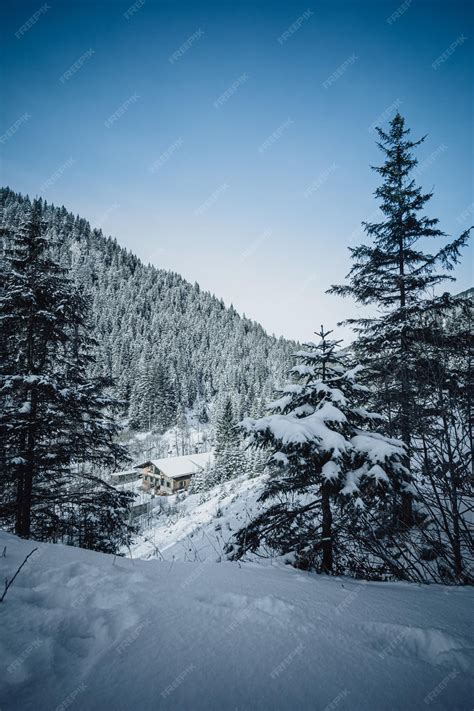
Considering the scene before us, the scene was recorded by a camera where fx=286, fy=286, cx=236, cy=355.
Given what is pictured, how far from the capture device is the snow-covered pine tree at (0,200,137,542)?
6.95 metres

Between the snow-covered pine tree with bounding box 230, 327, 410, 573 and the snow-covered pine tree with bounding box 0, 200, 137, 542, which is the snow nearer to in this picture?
the snow-covered pine tree with bounding box 230, 327, 410, 573

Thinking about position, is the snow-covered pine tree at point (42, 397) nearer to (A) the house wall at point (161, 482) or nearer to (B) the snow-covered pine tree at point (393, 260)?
(B) the snow-covered pine tree at point (393, 260)

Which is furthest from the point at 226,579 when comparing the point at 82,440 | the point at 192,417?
the point at 192,417

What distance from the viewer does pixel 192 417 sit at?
320 ft

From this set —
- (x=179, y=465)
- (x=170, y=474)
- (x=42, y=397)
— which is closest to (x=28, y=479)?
(x=42, y=397)

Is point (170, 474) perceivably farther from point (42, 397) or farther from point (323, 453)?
point (323, 453)

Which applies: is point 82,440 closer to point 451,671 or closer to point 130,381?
point 451,671

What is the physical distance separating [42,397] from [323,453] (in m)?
7.02

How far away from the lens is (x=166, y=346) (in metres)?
123

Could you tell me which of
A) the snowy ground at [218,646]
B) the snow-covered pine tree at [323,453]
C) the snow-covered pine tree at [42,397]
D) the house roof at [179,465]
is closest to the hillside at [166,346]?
the house roof at [179,465]

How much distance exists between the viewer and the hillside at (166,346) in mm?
80062

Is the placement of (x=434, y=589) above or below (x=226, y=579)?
below

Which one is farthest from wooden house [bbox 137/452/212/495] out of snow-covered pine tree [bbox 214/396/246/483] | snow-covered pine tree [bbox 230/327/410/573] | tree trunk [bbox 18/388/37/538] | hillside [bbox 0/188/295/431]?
snow-covered pine tree [bbox 230/327/410/573]

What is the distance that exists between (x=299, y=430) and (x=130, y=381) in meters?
88.1
